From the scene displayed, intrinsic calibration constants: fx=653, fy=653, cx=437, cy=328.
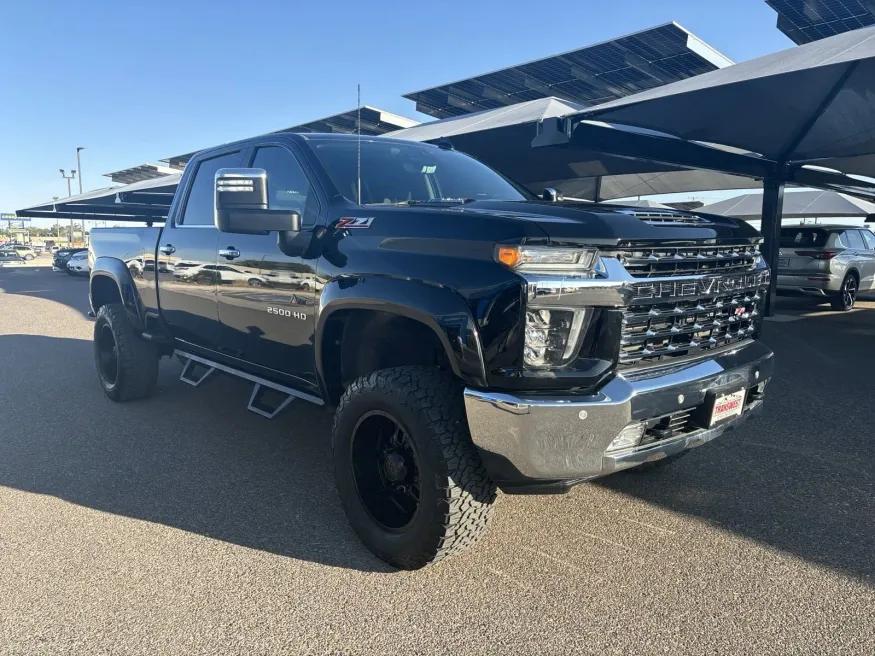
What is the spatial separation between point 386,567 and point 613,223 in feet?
5.76

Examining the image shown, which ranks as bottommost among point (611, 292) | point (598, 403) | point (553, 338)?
point (598, 403)

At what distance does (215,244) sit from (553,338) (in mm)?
2577

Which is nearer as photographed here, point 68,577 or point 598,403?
point 598,403

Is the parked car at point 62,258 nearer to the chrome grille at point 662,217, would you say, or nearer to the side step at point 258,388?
the side step at point 258,388

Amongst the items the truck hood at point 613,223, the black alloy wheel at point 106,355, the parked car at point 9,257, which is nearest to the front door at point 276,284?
the truck hood at point 613,223

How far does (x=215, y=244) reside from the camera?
4.11 meters

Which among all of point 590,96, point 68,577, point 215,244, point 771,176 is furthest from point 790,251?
point 590,96

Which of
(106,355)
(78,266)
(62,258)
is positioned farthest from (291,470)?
(62,258)

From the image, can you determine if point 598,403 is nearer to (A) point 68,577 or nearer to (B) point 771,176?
(A) point 68,577

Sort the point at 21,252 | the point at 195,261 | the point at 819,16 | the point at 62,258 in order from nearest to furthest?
1. the point at 195,261
2. the point at 819,16
3. the point at 62,258
4. the point at 21,252

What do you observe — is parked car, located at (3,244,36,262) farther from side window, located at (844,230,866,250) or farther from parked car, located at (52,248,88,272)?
side window, located at (844,230,866,250)

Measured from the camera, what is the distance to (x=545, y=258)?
2.38 meters

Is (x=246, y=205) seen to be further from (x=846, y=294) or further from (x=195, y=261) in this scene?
(x=846, y=294)

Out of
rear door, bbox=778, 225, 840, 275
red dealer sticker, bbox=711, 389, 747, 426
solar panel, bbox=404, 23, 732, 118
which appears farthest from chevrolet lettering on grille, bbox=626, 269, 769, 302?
solar panel, bbox=404, 23, 732, 118
